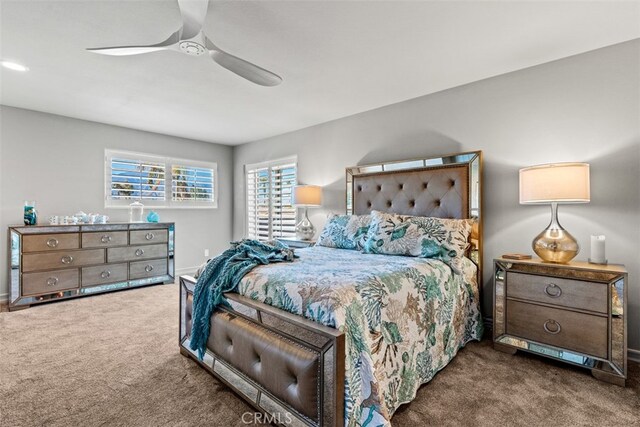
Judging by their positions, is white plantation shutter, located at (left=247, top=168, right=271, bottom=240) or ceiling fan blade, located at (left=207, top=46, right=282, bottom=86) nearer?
ceiling fan blade, located at (left=207, top=46, right=282, bottom=86)

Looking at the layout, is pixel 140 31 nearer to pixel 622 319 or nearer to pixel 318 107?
pixel 318 107

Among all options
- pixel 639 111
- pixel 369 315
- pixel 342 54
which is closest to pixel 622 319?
pixel 639 111

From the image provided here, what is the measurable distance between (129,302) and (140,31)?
297 cm

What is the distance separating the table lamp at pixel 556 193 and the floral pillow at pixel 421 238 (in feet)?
1.76

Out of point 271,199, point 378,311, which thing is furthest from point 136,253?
point 378,311

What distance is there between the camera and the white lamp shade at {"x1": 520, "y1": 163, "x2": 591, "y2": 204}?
2133 mm

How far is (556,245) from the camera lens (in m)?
2.23

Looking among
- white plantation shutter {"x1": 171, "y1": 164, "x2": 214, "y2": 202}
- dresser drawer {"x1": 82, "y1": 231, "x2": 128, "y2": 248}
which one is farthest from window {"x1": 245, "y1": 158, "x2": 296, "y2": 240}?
dresser drawer {"x1": 82, "y1": 231, "x2": 128, "y2": 248}

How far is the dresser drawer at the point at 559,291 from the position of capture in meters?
2.01

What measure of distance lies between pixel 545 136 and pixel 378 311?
2214 mm

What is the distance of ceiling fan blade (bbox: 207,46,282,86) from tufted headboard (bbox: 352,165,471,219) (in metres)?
1.79

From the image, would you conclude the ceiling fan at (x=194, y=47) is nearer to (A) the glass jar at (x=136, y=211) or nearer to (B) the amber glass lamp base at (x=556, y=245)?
(B) the amber glass lamp base at (x=556, y=245)

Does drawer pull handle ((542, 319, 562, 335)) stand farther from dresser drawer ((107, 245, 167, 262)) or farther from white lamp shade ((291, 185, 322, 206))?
dresser drawer ((107, 245, 167, 262))

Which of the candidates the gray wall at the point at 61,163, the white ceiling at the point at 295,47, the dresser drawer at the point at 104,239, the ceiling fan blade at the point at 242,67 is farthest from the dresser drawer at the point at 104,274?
the ceiling fan blade at the point at 242,67
